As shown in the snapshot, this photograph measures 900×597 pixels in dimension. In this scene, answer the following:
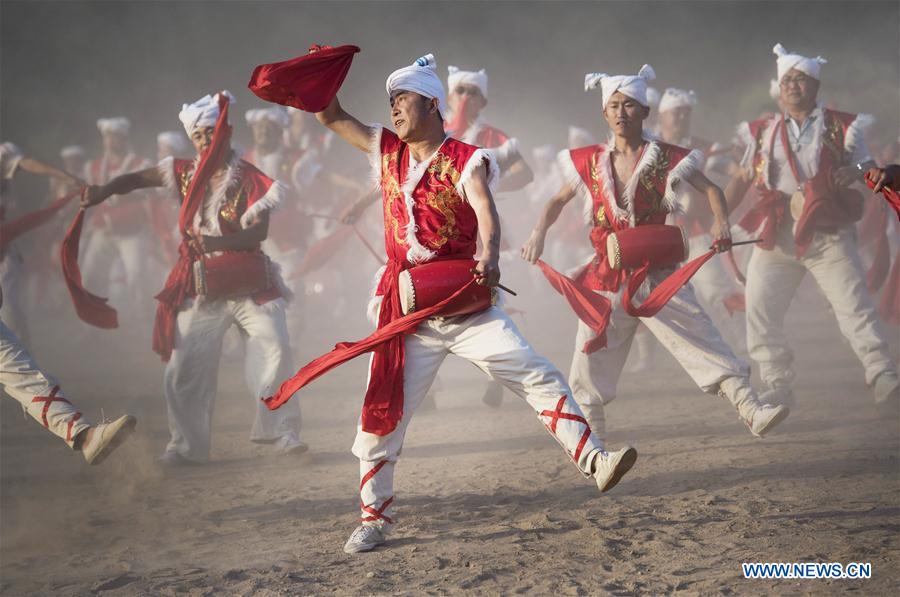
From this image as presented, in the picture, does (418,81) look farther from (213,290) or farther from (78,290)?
(78,290)

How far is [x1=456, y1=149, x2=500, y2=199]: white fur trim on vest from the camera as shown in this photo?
393cm

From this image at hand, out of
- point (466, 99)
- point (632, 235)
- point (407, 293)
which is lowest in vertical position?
point (407, 293)

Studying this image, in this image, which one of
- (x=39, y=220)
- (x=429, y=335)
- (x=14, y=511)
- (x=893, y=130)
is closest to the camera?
(x=429, y=335)

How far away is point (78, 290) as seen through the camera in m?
5.85

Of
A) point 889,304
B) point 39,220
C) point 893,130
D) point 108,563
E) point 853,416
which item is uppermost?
point 893,130

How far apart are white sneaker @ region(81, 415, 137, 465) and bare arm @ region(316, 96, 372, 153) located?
1536 mm

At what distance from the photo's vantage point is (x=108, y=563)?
4.11 m

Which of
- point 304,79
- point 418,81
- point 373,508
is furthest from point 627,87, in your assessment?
point 373,508

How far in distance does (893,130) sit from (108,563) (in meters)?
15.6

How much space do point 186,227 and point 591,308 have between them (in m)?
2.26

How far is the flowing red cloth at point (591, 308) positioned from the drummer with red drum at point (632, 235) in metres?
0.02

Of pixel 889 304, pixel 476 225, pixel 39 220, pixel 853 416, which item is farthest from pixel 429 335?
pixel 889 304

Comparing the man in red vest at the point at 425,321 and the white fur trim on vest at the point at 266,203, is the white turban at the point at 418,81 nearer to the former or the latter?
the man in red vest at the point at 425,321

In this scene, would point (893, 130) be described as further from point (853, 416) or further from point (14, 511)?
point (14, 511)
